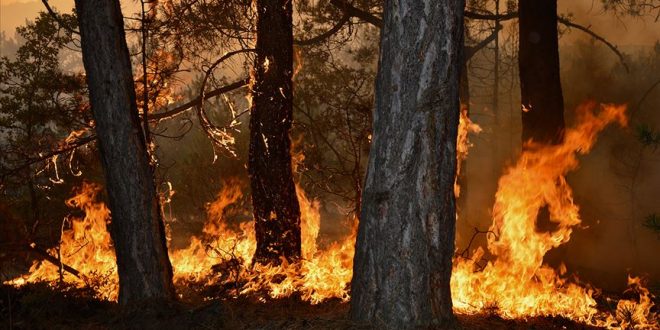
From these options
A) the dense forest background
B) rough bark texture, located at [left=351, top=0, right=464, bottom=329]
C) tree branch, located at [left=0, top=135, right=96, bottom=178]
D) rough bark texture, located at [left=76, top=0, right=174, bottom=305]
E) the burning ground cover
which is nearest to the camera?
rough bark texture, located at [left=351, top=0, right=464, bottom=329]

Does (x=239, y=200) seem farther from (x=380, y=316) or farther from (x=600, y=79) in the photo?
(x=600, y=79)

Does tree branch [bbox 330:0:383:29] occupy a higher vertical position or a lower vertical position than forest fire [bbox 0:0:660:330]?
higher

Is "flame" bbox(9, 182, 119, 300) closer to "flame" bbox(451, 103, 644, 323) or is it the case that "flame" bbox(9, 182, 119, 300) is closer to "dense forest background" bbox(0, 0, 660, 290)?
"dense forest background" bbox(0, 0, 660, 290)

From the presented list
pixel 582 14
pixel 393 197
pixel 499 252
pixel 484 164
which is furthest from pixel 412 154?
pixel 484 164

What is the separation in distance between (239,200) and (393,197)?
16718 mm

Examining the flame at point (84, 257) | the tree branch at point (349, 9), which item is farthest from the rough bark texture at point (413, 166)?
the tree branch at point (349, 9)

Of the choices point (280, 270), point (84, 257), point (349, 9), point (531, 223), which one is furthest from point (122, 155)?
point (349, 9)

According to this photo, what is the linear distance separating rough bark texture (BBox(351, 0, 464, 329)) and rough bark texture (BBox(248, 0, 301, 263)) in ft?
12.5

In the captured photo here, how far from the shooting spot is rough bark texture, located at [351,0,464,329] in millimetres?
4965

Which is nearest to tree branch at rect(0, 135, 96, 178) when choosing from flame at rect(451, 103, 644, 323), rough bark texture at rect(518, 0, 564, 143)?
flame at rect(451, 103, 644, 323)

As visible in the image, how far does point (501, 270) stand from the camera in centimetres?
819

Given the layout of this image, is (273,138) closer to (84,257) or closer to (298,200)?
(298,200)

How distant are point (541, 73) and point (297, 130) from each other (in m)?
11.9

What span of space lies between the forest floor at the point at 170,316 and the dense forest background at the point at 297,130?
45.5 inches
